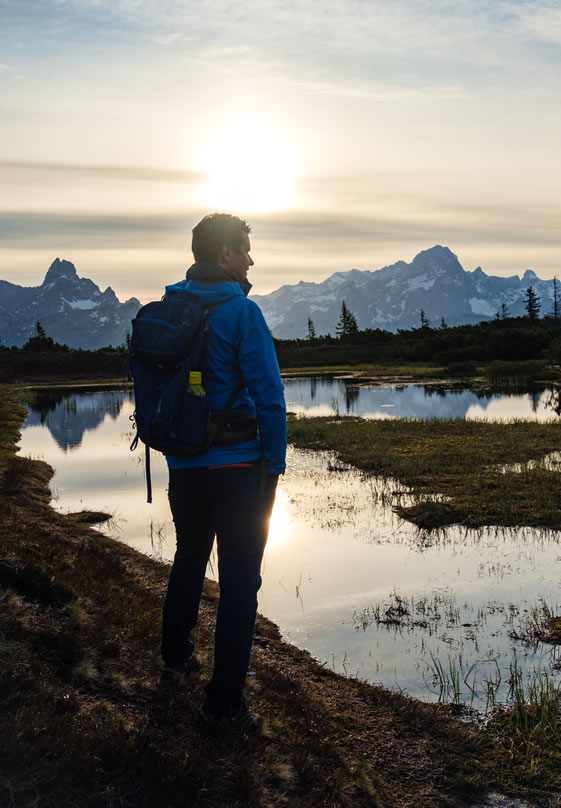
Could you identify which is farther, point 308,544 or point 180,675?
point 308,544

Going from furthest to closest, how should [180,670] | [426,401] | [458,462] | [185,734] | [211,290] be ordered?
[426,401] < [458,462] < [180,670] < [211,290] < [185,734]

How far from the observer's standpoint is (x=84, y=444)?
29.8 m

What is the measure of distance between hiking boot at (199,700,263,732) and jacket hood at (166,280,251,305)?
2.66 metres

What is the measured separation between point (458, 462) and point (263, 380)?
55.1 feet

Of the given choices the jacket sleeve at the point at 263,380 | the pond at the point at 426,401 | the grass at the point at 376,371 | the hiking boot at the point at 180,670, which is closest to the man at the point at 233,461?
the jacket sleeve at the point at 263,380

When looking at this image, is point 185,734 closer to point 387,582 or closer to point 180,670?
point 180,670

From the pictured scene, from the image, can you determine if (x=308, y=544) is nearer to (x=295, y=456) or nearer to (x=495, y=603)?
(x=495, y=603)

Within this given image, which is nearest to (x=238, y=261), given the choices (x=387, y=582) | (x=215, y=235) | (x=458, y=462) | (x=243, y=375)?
(x=215, y=235)

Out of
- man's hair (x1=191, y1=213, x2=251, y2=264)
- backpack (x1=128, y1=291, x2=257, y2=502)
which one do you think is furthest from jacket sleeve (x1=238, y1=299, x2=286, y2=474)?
man's hair (x1=191, y1=213, x2=251, y2=264)

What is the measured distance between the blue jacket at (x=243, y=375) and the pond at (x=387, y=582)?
3.51m

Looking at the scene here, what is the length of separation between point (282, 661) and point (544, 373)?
58166 millimetres

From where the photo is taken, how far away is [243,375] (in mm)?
4723

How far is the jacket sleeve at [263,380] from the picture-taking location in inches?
182

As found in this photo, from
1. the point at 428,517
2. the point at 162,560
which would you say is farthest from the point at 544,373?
the point at 162,560
